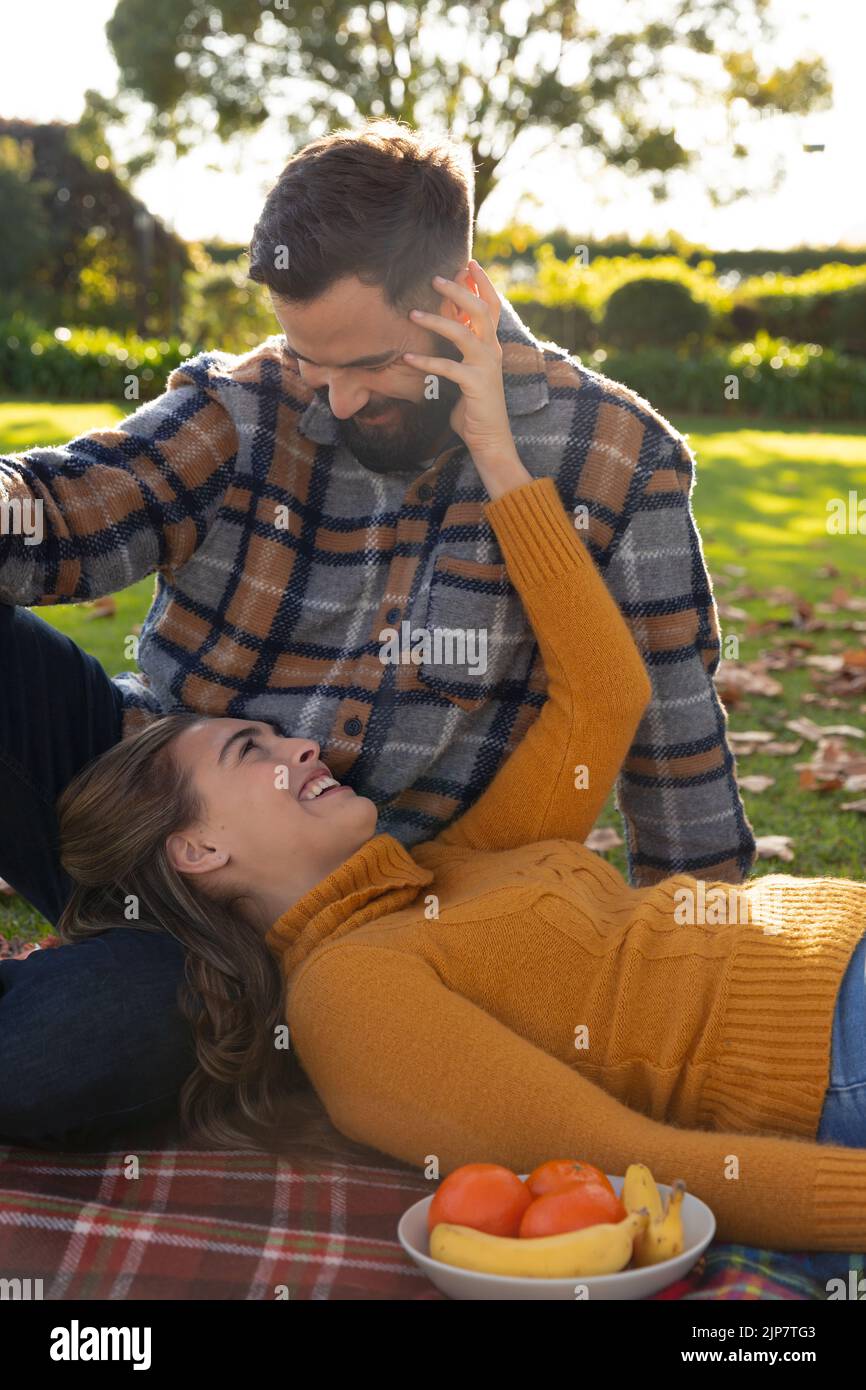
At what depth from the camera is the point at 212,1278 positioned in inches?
90.9

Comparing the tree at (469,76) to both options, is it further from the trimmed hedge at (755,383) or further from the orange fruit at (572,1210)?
the orange fruit at (572,1210)

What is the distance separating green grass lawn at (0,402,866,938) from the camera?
4.45 m

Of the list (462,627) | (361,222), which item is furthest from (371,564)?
(361,222)

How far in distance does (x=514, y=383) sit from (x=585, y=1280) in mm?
1881

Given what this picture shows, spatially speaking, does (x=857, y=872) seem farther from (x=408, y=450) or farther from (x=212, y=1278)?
(x=212, y=1278)

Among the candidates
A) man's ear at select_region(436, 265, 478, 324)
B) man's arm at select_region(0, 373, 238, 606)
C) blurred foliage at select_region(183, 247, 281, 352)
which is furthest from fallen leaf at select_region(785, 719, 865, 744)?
blurred foliage at select_region(183, 247, 281, 352)

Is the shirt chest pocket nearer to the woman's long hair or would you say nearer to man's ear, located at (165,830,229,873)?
the woman's long hair

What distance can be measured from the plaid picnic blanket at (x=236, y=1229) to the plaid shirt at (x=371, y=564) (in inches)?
30.6

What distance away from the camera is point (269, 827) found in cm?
272

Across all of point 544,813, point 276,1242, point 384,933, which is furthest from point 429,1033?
point 544,813

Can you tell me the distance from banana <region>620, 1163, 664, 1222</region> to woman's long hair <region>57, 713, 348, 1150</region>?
0.79 m

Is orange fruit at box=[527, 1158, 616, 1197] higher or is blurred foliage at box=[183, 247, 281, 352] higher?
blurred foliage at box=[183, 247, 281, 352]

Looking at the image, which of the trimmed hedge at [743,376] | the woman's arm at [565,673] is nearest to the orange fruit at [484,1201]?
the woman's arm at [565,673]

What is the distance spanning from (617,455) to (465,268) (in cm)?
52
